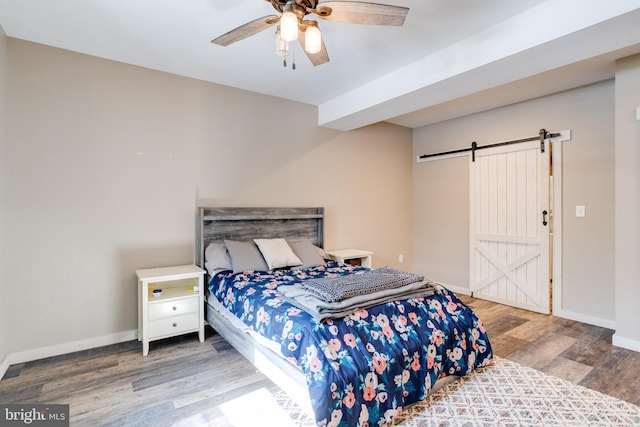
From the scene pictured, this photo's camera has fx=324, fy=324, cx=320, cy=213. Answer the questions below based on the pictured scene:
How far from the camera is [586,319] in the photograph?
3.58 meters

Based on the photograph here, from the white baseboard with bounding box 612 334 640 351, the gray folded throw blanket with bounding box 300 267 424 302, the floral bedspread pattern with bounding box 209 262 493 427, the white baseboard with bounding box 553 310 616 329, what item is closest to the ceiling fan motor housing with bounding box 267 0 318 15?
the gray folded throw blanket with bounding box 300 267 424 302

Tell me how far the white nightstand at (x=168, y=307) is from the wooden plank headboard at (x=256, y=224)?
41 centimetres

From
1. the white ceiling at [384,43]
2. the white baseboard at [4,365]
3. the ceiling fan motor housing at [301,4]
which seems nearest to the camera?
the ceiling fan motor housing at [301,4]

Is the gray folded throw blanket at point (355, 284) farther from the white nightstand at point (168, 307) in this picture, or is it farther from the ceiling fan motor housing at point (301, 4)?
the ceiling fan motor housing at point (301, 4)

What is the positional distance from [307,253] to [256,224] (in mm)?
682

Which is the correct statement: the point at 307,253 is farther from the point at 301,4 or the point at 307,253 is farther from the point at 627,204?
the point at 627,204

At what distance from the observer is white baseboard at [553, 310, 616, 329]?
11.2 feet

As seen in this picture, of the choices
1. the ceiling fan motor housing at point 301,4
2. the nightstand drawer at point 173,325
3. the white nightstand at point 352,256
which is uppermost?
the ceiling fan motor housing at point 301,4

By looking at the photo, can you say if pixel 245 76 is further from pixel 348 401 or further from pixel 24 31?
pixel 348 401

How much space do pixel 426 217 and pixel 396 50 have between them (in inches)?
→ 122

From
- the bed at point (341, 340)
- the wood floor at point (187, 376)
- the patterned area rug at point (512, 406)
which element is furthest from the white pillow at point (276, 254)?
the patterned area rug at point (512, 406)

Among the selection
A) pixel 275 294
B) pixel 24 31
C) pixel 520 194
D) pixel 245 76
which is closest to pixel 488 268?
pixel 520 194

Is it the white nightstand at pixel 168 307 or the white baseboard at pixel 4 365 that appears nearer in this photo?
the white baseboard at pixel 4 365

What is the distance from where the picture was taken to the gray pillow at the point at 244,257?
125 inches
